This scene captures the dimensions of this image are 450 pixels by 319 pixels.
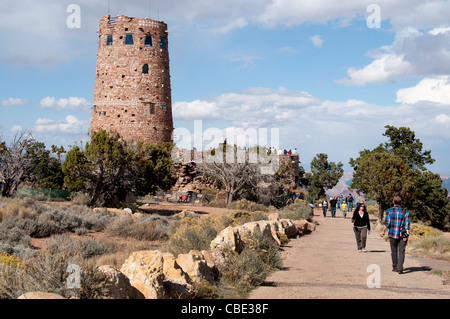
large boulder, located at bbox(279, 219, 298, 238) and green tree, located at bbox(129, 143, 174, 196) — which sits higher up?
green tree, located at bbox(129, 143, 174, 196)

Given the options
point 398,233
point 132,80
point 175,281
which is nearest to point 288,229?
point 398,233

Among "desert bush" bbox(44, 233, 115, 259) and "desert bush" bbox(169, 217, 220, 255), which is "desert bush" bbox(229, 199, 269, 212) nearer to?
"desert bush" bbox(44, 233, 115, 259)

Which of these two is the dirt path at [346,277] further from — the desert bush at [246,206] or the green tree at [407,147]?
the green tree at [407,147]

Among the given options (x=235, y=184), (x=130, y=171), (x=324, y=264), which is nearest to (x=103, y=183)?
(x=130, y=171)

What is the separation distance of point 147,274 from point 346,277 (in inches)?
186

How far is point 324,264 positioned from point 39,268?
751cm

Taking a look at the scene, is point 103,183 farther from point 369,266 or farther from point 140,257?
point 140,257

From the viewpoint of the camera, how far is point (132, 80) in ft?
127

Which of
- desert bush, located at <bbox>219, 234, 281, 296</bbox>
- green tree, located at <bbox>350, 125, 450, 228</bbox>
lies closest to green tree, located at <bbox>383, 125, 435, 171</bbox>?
green tree, located at <bbox>350, 125, 450, 228</bbox>

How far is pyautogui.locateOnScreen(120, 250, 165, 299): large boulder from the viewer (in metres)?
→ 6.61

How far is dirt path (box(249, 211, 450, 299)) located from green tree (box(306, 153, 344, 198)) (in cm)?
4535

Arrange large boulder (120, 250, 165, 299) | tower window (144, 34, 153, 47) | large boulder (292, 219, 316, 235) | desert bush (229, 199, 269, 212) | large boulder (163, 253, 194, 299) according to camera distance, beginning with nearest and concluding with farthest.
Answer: large boulder (120, 250, 165, 299) → large boulder (163, 253, 194, 299) → large boulder (292, 219, 316, 235) → desert bush (229, 199, 269, 212) → tower window (144, 34, 153, 47)

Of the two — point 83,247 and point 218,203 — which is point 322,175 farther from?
point 83,247

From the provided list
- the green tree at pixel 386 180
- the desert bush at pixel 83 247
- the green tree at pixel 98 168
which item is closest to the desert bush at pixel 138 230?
the desert bush at pixel 83 247
